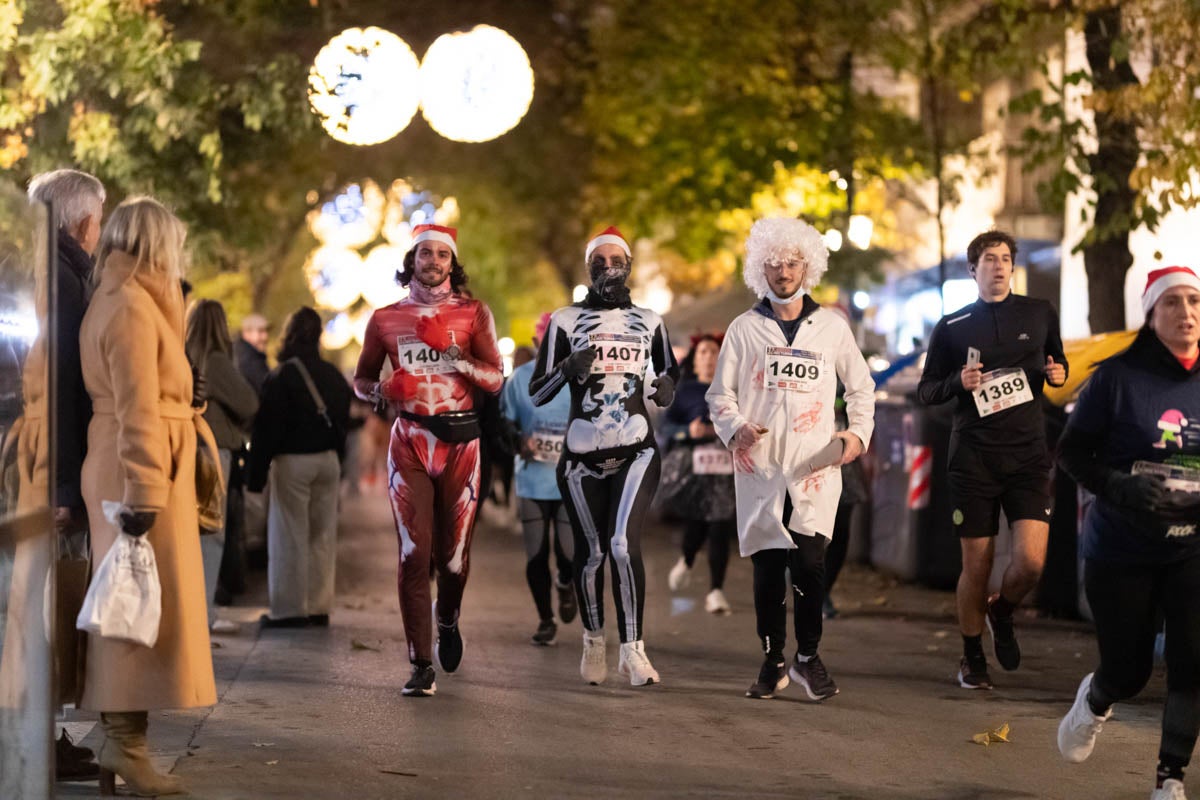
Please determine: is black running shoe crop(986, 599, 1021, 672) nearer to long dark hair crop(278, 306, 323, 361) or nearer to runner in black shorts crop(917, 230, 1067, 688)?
runner in black shorts crop(917, 230, 1067, 688)

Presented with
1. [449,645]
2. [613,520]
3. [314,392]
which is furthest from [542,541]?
[613,520]

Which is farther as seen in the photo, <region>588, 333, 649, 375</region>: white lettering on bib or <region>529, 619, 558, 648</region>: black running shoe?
<region>529, 619, 558, 648</region>: black running shoe

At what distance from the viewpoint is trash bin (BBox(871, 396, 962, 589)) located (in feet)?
50.2

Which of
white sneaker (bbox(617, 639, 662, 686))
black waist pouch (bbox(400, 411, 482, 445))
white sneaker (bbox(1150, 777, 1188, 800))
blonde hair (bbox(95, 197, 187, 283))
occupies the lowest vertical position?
white sneaker (bbox(1150, 777, 1188, 800))

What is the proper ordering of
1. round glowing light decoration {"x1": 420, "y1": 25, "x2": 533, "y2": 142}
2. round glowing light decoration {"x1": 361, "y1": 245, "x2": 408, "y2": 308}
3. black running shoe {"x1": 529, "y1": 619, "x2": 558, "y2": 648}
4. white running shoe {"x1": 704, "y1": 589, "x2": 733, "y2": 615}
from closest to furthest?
black running shoe {"x1": 529, "y1": 619, "x2": 558, "y2": 648}
round glowing light decoration {"x1": 420, "y1": 25, "x2": 533, "y2": 142}
white running shoe {"x1": 704, "y1": 589, "x2": 733, "y2": 615}
round glowing light decoration {"x1": 361, "y1": 245, "x2": 408, "y2": 308}

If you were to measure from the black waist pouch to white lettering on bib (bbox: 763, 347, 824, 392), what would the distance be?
1.50m

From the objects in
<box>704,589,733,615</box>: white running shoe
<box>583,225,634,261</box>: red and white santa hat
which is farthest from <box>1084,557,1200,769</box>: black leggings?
<box>704,589,733,615</box>: white running shoe

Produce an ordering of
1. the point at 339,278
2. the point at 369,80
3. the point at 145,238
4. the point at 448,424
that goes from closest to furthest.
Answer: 1. the point at 145,238
2. the point at 448,424
3. the point at 369,80
4. the point at 339,278

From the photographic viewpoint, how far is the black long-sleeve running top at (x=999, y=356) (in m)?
9.69

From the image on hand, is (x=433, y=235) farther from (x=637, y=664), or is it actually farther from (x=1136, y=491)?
(x=1136, y=491)

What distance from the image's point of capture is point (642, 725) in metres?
8.72

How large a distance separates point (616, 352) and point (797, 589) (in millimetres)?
1453

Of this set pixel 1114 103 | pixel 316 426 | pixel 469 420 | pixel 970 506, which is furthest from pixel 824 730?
pixel 1114 103

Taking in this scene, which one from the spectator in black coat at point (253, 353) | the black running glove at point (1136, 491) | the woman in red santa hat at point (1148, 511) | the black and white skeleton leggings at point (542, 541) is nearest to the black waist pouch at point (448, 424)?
the black and white skeleton leggings at point (542, 541)
